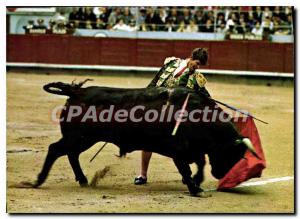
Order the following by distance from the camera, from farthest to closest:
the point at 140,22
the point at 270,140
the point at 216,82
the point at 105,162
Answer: the point at 216,82 < the point at 140,22 < the point at 270,140 < the point at 105,162

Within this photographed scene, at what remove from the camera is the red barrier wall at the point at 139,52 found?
1417 cm

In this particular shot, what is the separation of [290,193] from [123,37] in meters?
9.32

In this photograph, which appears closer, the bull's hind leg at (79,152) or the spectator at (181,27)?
the bull's hind leg at (79,152)

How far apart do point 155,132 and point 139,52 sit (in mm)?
9806

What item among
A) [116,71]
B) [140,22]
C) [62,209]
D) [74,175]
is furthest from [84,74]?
[62,209]

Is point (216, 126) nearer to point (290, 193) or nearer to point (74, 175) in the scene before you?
point (290, 193)

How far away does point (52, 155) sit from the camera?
5.32 metres

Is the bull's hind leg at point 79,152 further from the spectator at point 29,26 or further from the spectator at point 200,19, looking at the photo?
the spectator at point 200,19

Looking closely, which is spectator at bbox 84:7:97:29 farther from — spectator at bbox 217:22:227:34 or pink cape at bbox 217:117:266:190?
pink cape at bbox 217:117:266:190

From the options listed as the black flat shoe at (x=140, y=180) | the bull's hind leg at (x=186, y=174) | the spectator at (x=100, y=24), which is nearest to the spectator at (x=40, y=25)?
the spectator at (x=100, y=24)

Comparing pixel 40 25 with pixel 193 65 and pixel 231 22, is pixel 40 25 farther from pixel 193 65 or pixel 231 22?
pixel 193 65

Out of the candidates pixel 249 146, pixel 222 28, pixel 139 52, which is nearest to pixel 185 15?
pixel 222 28

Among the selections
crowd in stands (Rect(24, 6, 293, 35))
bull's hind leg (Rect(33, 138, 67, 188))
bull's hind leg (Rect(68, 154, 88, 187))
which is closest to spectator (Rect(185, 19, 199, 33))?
crowd in stands (Rect(24, 6, 293, 35))

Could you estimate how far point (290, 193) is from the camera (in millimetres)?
5430
